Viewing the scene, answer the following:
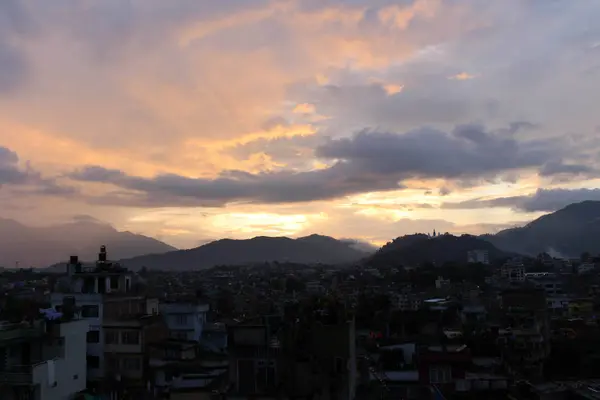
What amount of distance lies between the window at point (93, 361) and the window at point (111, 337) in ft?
2.50

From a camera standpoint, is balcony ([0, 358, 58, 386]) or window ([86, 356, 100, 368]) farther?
window ([86, 356, 100, 368])

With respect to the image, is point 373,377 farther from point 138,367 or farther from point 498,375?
point 138,367

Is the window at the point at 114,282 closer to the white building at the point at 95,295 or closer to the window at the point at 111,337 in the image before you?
the white building at the point at 95,295

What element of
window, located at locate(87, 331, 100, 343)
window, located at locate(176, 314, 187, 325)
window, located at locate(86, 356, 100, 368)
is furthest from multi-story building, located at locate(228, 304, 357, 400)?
window, located at locate(176, 314, 187, 325)

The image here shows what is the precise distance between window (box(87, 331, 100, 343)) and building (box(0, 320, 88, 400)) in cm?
241

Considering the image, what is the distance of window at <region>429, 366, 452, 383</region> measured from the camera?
22.1 meters

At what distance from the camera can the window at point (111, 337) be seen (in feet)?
86.8

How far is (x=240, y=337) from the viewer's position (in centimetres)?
1541

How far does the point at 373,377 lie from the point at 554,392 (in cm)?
556

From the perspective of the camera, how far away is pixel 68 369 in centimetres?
2262

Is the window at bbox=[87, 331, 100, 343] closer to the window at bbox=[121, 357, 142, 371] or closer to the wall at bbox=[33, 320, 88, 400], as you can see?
the window at bbox=[121, 357, 142, 371]

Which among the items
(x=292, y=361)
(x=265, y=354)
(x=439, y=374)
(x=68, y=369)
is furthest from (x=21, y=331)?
(x=439, y=374)

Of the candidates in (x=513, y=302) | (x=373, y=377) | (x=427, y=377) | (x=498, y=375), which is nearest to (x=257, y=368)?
(x=373, y=377)

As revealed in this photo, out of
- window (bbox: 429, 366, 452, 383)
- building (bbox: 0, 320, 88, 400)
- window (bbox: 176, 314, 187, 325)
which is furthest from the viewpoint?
window (bbox: 176, 314, 187, 325)
